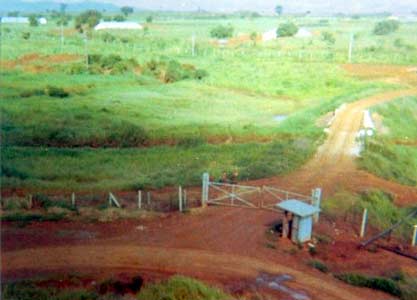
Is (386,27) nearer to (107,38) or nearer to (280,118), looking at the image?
(280,118)

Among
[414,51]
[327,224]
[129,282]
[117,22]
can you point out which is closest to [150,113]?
[117,22]

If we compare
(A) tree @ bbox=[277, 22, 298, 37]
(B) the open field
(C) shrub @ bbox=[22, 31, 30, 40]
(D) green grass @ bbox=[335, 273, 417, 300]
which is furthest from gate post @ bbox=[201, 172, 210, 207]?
(A) tree @ bbox=[277, 22, 298, 37]

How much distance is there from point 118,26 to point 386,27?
46.0ft

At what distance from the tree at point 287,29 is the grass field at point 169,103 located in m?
0.39

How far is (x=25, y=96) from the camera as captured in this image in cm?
1936

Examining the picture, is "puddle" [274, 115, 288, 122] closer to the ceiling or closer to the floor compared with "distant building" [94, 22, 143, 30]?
closer to the floor

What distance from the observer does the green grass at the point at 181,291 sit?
298 inches

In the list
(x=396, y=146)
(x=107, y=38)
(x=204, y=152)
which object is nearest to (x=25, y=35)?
(x=107, y=38)

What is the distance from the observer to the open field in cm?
888

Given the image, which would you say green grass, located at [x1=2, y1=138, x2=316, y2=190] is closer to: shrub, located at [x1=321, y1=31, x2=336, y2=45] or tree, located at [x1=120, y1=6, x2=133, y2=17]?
tree, located at [x1=120, y1=6, x2=133, y2=17]

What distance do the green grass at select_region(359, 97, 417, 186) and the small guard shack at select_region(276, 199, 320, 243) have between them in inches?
284

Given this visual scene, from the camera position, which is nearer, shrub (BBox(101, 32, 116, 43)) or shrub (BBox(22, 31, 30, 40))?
A: shrub (BBox(22, 31, 30, 40))

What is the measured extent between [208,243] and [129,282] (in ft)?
6.69

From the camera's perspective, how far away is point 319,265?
9.15m
